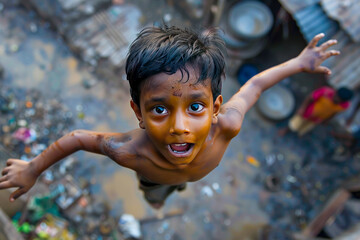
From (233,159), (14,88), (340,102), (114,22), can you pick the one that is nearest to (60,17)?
(114,22)

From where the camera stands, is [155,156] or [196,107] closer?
[196,107]

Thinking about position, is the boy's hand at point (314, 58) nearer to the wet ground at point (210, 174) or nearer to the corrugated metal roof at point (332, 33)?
the corrugated metal roof at point (332, 33)

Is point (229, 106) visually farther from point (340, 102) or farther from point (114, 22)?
point (114, 22)

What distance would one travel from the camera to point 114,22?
16.0 ft

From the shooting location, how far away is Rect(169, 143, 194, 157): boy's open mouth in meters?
1.25

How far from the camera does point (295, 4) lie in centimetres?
366

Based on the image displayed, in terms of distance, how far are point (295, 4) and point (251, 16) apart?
91 centimetres

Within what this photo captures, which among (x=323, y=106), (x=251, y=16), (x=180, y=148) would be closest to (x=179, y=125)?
(x=180, y=148)

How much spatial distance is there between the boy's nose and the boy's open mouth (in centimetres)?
11

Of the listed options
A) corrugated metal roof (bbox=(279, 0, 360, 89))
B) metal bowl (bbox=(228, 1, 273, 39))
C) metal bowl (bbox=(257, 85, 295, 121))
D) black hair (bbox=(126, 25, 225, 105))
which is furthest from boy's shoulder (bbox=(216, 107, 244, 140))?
metal bowl (bbox=(257, 85, 295, 121))

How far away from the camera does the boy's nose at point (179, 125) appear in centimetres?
114

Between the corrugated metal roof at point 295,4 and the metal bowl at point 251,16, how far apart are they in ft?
2.27

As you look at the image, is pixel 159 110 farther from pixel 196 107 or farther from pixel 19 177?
pixel 19 177

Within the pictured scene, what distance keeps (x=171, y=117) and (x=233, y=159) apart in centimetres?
366
